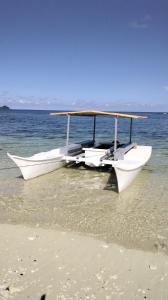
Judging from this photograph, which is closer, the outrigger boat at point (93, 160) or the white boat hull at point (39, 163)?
the outrigger boat at point (93, 160)

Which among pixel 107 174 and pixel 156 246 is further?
pixel 107 174

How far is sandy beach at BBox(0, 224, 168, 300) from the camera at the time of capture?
380cm

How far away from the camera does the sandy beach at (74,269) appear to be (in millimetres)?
3797

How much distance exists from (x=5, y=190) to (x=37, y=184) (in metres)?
1.17

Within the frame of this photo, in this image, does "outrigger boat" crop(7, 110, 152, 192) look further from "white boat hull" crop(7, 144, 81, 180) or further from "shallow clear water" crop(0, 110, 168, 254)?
"shallow clear water" crop(0, 110, 168, 254)

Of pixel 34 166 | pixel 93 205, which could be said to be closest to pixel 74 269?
pixel 93 205

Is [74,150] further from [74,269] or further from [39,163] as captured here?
[74,269]

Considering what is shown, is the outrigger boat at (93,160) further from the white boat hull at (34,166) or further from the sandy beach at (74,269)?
the sandy beach at (74,269)

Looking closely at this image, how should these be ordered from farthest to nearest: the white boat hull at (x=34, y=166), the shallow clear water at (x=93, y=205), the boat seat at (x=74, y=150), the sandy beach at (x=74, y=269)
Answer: the boat seat at (x=74, y=150), the white boat hull at (x=34, y=166), the shallow clear water at (x=93, y=205), the sandy beach at (x=74, y=269)

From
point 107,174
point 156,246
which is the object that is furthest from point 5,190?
point 156,246

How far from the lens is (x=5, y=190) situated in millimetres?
Answer: 8422

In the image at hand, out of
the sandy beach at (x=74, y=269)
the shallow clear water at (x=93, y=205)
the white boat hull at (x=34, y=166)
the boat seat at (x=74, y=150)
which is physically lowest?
the shallow clear water at (x=93, y=205)

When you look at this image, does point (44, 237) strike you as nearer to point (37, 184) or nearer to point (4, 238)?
point (4, 238)

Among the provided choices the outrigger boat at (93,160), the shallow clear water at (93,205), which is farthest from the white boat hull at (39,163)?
the shallow clear water at (93,205)
